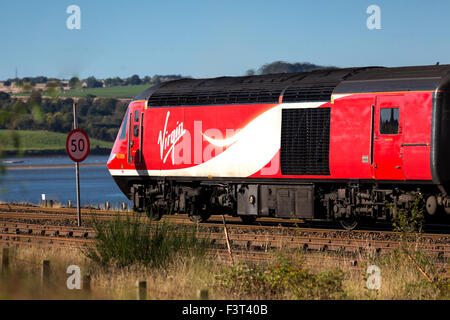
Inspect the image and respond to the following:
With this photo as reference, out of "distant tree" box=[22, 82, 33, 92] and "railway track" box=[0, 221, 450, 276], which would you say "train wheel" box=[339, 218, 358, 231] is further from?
"distant tree" box=[22, 82, 33, 92]

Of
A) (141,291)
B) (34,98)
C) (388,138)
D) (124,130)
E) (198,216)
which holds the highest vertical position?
(34,98)

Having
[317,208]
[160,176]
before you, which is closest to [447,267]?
[317,208]

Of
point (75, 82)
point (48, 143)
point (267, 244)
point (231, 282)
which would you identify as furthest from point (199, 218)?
point (48, 143)

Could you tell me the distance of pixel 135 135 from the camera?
73.1ft

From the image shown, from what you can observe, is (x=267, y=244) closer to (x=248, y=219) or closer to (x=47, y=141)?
(x=248, y=219)

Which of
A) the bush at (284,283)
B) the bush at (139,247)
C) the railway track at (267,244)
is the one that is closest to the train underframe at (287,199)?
the railway track at (267,244)

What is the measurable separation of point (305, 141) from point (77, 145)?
21.8 feet

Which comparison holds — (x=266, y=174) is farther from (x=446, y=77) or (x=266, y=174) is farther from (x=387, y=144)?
(x=446, y=77)

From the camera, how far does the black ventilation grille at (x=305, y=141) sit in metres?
18.7

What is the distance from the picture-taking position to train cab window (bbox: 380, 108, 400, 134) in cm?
1745

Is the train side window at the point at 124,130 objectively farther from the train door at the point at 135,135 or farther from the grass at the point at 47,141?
the grass at the point at 47,141

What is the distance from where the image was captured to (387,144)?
57.6 feet
